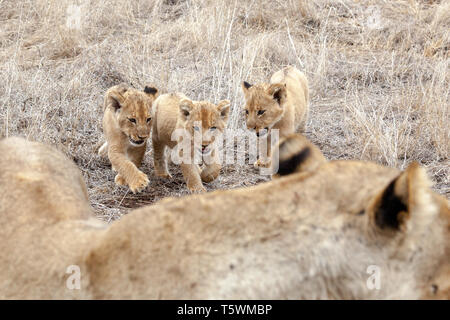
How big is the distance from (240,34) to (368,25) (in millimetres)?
1897

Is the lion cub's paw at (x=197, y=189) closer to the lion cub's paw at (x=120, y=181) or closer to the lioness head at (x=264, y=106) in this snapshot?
the lion cub's paw at (x=120, y=181)

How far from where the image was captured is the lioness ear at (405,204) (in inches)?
58.4

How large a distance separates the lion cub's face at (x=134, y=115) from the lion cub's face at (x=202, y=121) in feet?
0.97

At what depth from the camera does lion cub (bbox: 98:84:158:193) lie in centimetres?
552

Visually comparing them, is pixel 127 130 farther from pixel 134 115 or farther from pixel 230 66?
pixel 230 66

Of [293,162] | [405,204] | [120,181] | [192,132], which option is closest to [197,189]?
[192,132]

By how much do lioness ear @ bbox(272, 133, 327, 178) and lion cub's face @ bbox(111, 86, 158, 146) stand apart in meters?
3.75

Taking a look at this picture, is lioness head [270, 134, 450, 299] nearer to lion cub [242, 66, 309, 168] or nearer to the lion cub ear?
the lion cub ear

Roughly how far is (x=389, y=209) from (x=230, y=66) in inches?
230

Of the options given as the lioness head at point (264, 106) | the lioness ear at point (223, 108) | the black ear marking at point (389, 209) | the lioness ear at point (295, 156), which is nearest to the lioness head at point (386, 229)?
the black ear marking at point (389, 209)

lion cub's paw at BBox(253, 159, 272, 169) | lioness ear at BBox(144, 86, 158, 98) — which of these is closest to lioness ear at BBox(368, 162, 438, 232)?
lion cub's paw at BBox(253, 159, 272, 169)

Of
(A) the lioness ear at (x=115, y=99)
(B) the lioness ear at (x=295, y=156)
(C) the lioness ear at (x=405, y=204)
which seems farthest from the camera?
(A) the lioness ear at (x=115, y=99)

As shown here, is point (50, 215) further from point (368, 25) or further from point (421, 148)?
point (368, 25)

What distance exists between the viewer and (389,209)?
4.99 ft
